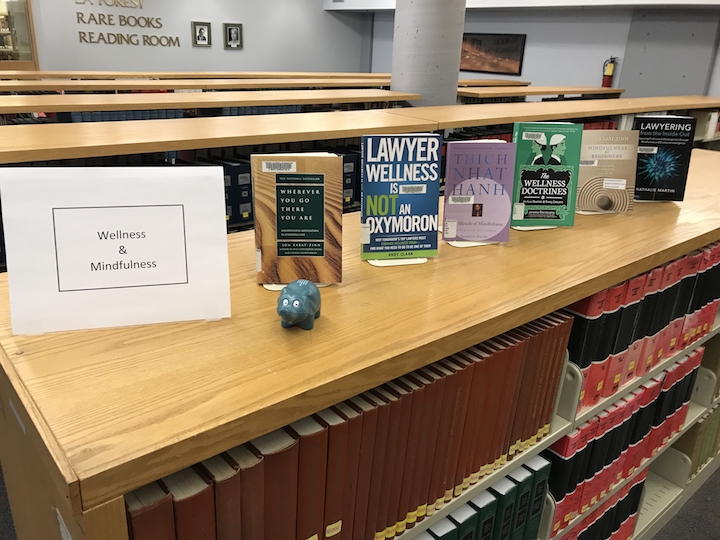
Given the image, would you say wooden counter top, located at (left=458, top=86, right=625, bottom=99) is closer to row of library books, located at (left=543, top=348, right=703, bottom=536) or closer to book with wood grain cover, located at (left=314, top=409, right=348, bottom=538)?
row of library books, located at (left=543, top=348, right=703, bottom=536)

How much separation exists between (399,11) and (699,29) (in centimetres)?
428

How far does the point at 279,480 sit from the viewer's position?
2.49 feet

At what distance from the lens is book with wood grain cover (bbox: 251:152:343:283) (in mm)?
940

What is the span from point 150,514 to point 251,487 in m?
0.13

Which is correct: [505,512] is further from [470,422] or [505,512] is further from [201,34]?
[201,34]

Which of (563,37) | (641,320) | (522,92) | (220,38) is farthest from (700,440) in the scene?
(220,38)

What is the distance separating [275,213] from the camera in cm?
95

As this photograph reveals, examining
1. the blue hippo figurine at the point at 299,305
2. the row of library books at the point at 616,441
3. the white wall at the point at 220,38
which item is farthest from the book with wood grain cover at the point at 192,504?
the white wall at the point at 220,38

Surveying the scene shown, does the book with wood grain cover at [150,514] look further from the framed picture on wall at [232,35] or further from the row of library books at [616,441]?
the framed picture on wall at [232,35]

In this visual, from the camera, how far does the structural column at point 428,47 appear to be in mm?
3516

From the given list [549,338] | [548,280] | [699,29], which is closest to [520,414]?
[549,338]

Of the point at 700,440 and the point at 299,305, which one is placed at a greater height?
the point at 299,305

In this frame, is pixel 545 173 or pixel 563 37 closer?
pixel 545 173

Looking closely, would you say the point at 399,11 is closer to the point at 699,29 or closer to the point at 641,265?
the point at 641,265
